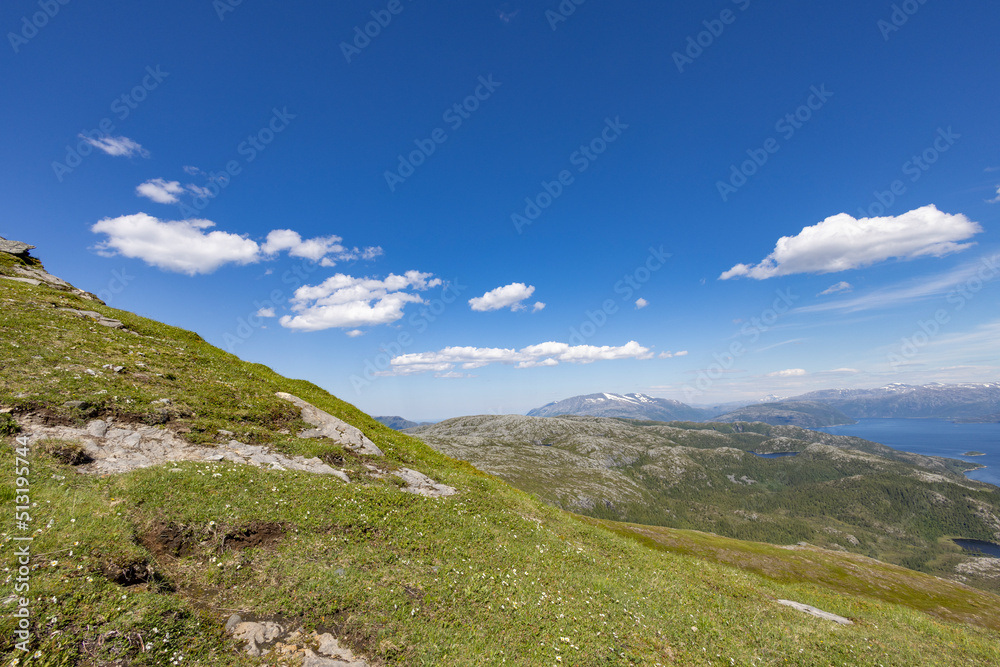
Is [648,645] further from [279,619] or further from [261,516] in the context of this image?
[261,516]

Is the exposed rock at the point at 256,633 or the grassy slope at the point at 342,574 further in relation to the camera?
the exposed rock at the point at 256,633

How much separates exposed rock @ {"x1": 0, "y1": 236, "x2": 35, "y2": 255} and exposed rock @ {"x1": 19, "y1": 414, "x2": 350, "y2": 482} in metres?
52.8

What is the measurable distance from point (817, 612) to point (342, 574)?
26.5m

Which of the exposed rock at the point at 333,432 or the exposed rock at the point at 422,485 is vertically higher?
the exposed rock at the point at 333,432

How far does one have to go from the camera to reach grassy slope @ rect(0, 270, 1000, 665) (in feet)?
31.9

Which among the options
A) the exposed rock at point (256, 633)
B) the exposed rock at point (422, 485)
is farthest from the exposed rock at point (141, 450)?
the exposed rock at point (256, 633)

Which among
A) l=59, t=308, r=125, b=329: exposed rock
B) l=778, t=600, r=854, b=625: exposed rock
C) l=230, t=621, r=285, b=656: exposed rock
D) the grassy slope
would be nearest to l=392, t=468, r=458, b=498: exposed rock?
the grassy slope

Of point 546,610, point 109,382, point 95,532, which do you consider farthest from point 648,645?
point 109,382

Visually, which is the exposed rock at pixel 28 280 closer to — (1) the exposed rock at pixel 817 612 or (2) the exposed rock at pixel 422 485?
(2) the exposed rock at pixel 422 485

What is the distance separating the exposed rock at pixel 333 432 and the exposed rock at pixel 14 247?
4958 centimetres

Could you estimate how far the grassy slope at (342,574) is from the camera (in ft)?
31.9

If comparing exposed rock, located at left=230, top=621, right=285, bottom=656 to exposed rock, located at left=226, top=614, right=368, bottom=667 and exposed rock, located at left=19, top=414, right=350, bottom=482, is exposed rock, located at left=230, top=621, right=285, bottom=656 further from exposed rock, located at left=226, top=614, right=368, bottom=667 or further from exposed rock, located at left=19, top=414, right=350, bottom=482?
exposed rock, located at left=19, top=414, right=350, bottom=482

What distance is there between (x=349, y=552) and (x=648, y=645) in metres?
12.3

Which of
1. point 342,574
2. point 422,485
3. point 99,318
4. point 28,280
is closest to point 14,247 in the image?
point 28,280
